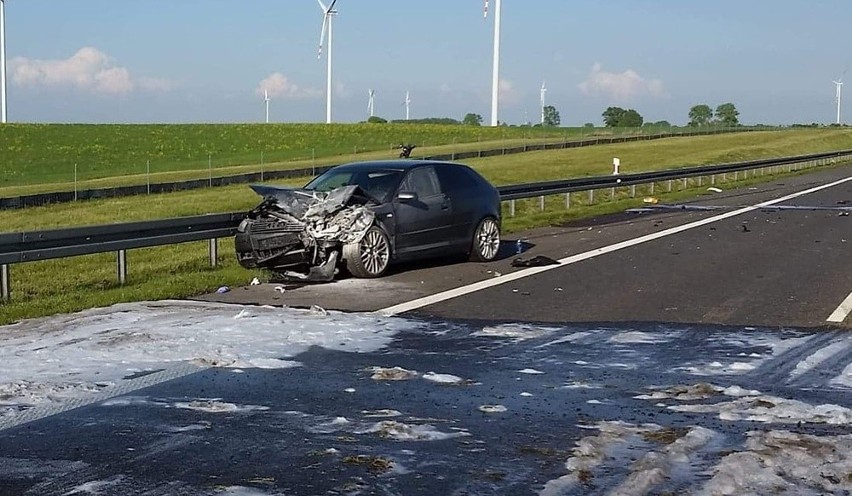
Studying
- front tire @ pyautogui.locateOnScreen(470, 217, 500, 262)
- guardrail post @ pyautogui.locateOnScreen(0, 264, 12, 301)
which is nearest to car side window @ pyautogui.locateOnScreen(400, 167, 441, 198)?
front tire @ pyautogui.locateOnScreen(470, 217, 500, 262)

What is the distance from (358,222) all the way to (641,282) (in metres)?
3.33

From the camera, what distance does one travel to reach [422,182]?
48.6 feet

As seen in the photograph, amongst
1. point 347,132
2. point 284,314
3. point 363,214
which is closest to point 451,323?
point 284,314

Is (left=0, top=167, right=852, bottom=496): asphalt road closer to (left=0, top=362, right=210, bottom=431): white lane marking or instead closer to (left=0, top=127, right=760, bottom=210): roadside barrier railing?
(left=0, top=362, right=210, bottom=431): white lane marking

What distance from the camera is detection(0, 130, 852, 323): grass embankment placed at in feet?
41.2

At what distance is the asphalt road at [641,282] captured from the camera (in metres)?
11.1

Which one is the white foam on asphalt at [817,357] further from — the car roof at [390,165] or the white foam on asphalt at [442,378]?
the car roof at [390,165]

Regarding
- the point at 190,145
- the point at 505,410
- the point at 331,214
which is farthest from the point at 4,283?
the point at 190,145

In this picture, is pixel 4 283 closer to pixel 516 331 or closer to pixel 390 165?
pixel 390 165

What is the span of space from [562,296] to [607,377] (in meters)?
4.17

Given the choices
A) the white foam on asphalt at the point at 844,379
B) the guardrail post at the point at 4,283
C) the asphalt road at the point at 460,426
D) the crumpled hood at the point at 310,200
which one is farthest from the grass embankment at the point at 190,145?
the white foam on asphalt at the point at 844,379

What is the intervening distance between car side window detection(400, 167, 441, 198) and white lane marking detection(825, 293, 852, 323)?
17.4 feet

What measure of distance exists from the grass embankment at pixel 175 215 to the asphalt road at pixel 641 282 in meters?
1.20

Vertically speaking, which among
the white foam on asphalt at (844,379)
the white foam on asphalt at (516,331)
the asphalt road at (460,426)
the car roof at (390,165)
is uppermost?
the car roof at (390,165)
